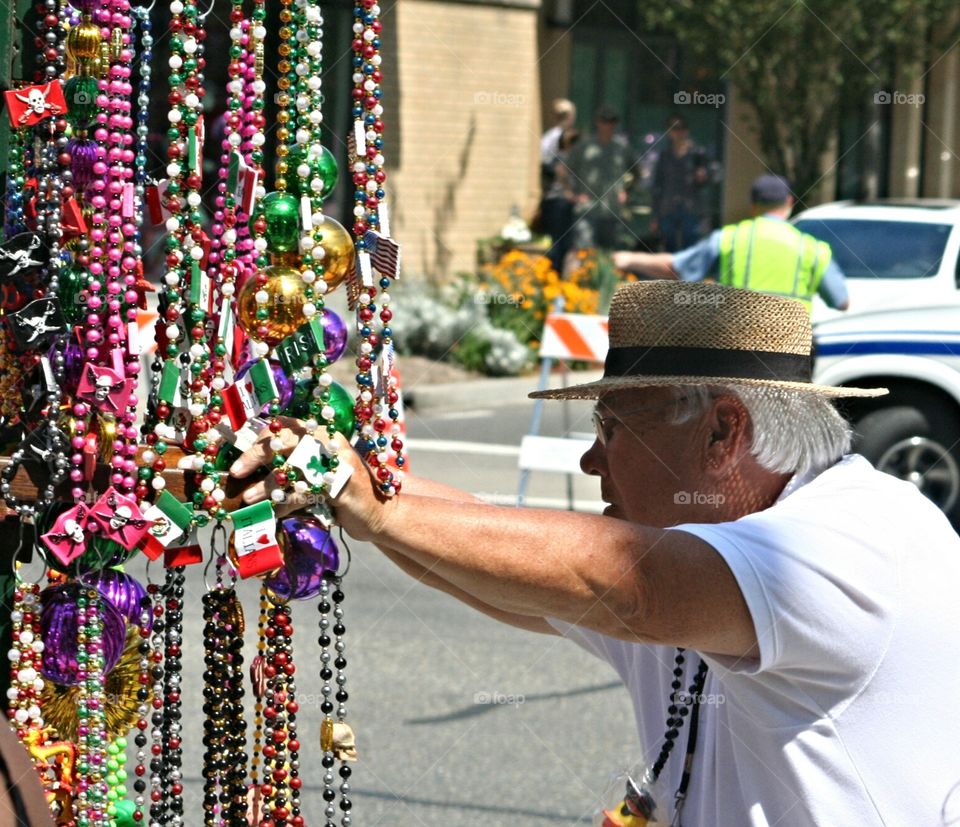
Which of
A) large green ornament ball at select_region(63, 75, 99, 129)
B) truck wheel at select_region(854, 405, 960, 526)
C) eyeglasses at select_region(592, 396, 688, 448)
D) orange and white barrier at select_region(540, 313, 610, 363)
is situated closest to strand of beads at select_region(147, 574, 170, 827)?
large green ornament ball at select_region(63, 75, 99, 129)

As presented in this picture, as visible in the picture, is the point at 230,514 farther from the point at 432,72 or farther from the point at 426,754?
the point at 432,72

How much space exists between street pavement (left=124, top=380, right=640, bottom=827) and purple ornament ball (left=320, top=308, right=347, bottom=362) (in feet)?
6.39

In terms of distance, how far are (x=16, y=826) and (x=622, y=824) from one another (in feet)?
3.15

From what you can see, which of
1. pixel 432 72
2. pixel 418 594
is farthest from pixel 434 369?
pixel 418 594

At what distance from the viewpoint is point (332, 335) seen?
1849mm

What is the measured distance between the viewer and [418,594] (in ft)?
21.0

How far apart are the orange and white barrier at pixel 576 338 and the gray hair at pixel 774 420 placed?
5537 millimetres

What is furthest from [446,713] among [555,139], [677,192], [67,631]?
[677,192]

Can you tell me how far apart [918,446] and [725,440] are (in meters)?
5.81

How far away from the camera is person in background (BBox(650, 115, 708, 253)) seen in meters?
15.4

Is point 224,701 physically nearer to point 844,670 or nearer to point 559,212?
point 844,670

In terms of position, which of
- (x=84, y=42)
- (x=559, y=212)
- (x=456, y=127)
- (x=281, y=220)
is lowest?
(x=559, y=212)

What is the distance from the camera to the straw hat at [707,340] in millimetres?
2078

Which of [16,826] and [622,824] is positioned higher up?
[16,826]
